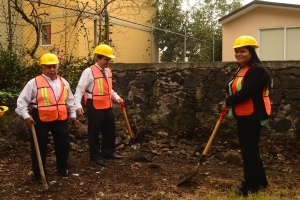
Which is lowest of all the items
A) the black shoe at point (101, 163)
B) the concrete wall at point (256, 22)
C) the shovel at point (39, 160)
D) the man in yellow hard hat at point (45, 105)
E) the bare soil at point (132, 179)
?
the bare soil at point (132, 179)

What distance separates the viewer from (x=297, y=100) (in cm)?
599

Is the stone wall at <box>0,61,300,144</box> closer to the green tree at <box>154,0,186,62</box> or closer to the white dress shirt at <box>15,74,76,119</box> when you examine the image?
the white dress shirt at <box>15,74,76,119</box>

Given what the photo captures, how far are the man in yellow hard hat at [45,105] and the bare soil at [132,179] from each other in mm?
404

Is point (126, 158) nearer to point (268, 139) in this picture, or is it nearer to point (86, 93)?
point (86, 93)

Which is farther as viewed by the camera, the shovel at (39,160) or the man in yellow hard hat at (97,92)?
the man in yellow hard hat at (97,92)

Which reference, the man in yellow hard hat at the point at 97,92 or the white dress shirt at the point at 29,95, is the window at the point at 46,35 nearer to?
the man in yellow hard hat at the point at 97,92

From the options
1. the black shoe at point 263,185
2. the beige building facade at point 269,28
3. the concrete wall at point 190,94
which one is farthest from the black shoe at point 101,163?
the beige building facade at point 269,28

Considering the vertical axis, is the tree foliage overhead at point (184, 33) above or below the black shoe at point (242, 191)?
above

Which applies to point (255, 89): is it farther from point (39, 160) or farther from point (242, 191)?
point (39, 160)

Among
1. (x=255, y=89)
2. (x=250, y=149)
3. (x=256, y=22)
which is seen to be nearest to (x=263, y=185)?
(x=250, y=149)

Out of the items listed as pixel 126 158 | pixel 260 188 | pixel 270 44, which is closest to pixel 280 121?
pixel 260 188

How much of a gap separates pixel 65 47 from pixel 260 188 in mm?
5912

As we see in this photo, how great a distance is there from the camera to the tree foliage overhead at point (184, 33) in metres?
14.8

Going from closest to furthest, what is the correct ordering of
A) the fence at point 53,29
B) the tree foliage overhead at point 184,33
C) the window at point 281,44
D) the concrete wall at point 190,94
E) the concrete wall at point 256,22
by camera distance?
1. the concrete wall at point 190,94
2. the fence at point 53,29
3. the window at point 281,44
4. the concrete wall at point 256,22
5. the tree foliage overhead at point 184,33
